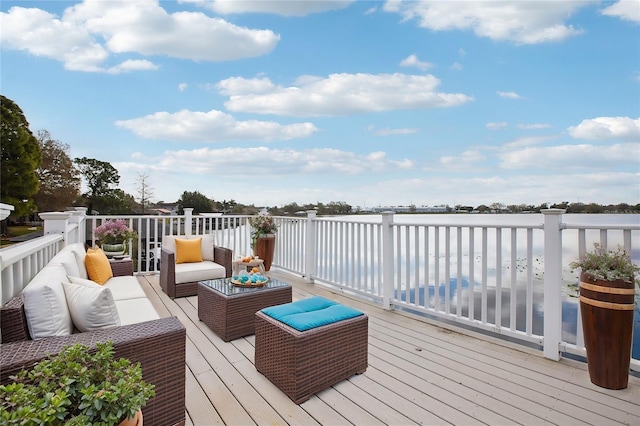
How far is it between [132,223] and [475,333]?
580cm

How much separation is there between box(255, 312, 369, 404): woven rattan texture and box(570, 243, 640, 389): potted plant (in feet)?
5.22

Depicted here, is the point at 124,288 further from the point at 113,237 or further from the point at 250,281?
the point at 113,237

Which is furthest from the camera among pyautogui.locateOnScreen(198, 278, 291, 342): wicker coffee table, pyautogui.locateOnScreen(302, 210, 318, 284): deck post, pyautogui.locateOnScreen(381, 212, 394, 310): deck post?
pyautogui.locateOnScreen(302, 210, 318, 284): deck post

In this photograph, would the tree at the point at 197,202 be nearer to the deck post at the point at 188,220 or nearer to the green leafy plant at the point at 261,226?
the deck post at the point at 188,220

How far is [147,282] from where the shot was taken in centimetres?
546

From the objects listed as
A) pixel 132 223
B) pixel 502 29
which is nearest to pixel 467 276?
pixel 502 29

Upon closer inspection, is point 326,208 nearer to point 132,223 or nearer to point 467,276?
point 467,276

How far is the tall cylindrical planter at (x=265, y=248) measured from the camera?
600 centimetres

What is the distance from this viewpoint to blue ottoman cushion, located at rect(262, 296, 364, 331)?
2.25 meters

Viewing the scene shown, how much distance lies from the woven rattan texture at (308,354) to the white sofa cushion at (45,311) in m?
1.20

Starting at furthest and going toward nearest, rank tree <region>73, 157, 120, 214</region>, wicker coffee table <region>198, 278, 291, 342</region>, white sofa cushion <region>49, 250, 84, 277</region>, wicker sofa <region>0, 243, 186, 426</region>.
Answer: tree <region>73, 157, 120, 214</region> → wicker coffee table <region>198, 278, 291, 342</region> → white sofa cushion <region>49, 250, 84, 277</region> → wicker sofa <region>0, 243, 186, 426</region>

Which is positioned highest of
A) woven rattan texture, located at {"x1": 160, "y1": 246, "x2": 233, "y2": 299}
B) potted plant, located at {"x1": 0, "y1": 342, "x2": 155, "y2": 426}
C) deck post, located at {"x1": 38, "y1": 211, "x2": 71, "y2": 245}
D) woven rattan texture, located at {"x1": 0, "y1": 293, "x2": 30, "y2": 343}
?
deck post, located at {"x1": 38, "y1": 211, "x2": 71, "y2": 245}

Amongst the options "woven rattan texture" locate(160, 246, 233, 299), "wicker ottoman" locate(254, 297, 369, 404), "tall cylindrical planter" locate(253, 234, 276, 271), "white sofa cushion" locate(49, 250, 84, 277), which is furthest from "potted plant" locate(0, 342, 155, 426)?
"tall cylindrical planter" locate(253, 234, 276, 271)

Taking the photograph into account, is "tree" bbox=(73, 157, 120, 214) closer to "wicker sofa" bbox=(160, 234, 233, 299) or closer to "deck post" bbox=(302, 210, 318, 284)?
"wicker sofa" bbox=(160, 234, 233, 299)
